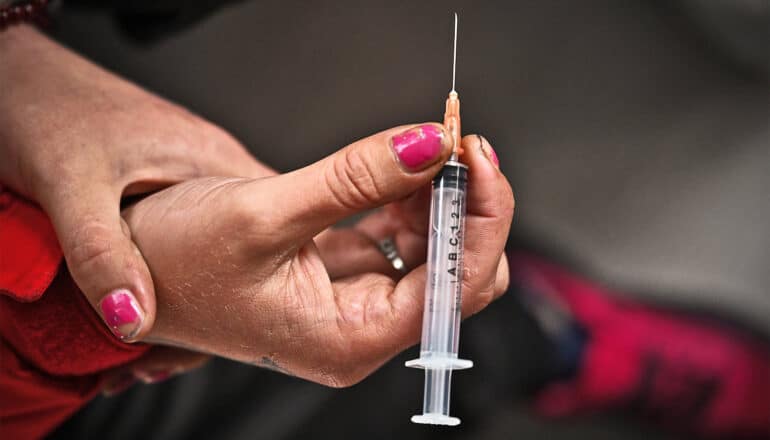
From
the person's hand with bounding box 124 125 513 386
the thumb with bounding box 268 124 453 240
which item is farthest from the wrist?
the thumb with bounding box 268 124 453 240

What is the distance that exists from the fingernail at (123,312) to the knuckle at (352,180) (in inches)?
6.4

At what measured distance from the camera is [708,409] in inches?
42.6

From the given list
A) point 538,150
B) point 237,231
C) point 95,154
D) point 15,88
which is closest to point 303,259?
point 237,231

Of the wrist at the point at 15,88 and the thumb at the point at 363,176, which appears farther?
the wrist at the point at 15,88

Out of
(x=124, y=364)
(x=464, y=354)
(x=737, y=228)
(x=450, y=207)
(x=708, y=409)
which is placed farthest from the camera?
(x=737, y=228)

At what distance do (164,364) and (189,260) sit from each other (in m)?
0.19

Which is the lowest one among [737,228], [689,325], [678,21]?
[689,325]

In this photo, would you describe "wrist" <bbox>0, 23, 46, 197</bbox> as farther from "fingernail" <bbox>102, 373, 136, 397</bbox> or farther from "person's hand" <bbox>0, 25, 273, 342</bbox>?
"fingernail" <bbox>102, 373, 136, 397</bbox>

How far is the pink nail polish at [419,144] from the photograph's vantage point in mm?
468

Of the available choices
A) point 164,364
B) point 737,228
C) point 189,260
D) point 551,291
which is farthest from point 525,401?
point 189,260

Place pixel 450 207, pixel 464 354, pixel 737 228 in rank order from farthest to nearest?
1. pixel 737 228
2. pixel 464 354
3. pixel 450 207

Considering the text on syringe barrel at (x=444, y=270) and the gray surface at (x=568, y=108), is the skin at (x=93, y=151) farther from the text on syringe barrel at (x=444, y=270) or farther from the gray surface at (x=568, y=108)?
the gray surface at (x=568, y=108)

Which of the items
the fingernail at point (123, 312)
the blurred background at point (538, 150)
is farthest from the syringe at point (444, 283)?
the blurred background at point (538, 150)

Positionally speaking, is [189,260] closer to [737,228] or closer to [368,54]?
[368,54]
